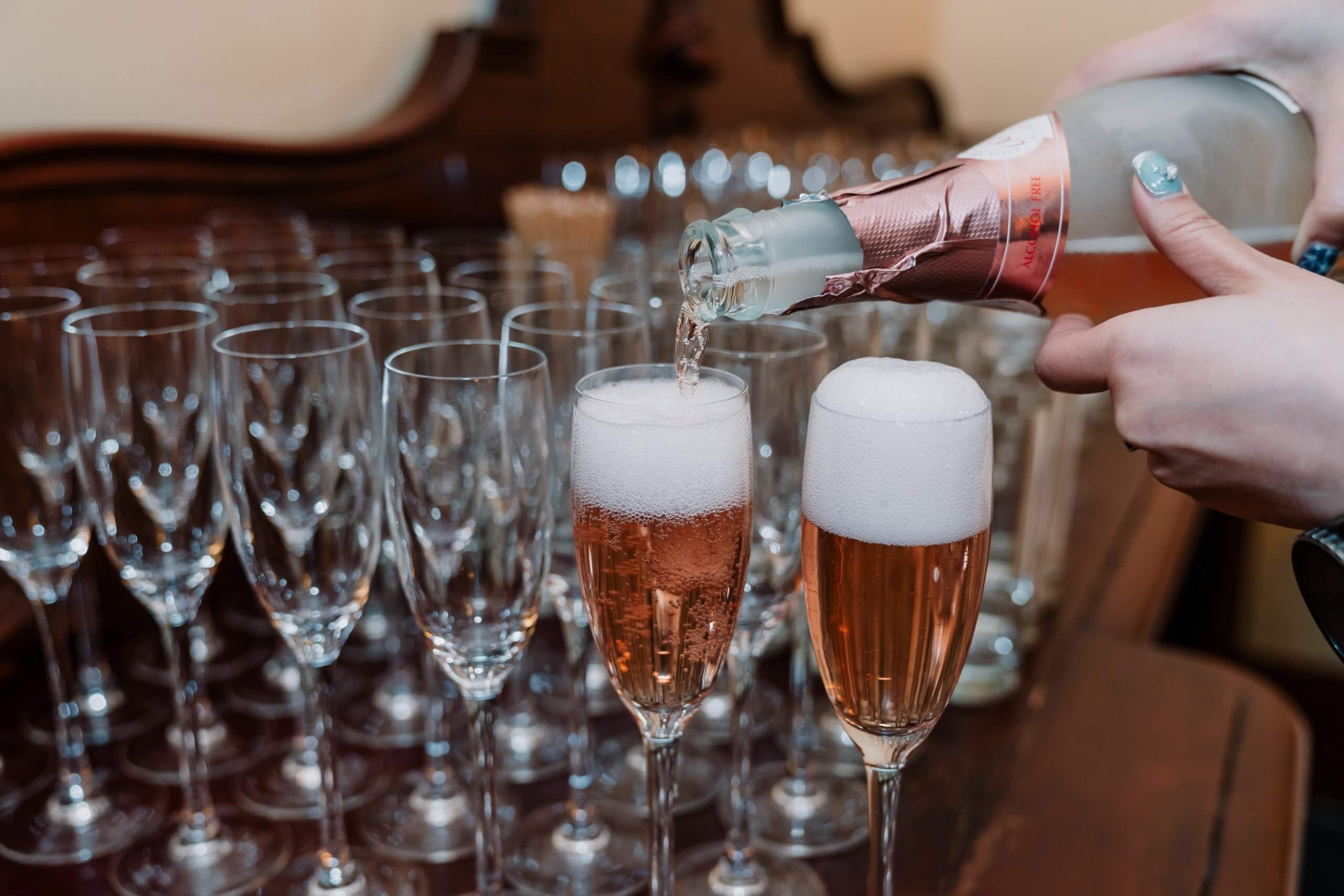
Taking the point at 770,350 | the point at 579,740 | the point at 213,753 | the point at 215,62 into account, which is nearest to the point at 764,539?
the point at 770,350

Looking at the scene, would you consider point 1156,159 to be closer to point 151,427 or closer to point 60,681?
point 151,427

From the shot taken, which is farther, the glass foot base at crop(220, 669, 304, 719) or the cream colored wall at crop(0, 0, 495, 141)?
the cream colored wall at crop(0, 0, 495, 141)

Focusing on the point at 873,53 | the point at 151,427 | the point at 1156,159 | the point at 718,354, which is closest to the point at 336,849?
the point at 151,427

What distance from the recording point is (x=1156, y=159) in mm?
643

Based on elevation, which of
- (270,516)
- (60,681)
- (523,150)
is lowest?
(60,681)

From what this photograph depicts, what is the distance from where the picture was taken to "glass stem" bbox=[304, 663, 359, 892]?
0.75 meters

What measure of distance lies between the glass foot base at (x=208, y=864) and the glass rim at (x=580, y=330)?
42 cm

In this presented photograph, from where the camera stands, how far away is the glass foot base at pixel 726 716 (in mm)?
→ 1038

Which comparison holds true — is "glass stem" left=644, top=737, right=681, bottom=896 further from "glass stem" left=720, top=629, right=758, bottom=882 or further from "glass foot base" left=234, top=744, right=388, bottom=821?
"glass foot base" left=234, top=744, right=388, bottom=821

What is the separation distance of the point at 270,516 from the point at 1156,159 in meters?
0.55

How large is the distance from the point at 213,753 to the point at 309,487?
0.40 meters

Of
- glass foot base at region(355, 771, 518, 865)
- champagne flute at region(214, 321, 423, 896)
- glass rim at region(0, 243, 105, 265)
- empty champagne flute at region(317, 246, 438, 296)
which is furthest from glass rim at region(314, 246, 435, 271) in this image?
glass foot base at region(355, 771, 518, 865)

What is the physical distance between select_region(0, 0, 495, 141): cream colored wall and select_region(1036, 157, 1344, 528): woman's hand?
1.22 m

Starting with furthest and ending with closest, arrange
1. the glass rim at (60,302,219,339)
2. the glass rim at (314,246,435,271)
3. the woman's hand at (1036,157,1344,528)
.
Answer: the glass rim at (314,246,435,271), the glass rim at (60,302,219,339), the woman's hand at (1036,157,1344,528)
